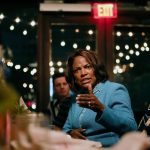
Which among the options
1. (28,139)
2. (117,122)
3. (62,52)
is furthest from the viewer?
(62,52)

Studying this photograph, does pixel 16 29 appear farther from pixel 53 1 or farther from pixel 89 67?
pixel 89 67

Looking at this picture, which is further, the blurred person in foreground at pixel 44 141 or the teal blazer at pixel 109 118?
the teal blazer at pixel 109 118

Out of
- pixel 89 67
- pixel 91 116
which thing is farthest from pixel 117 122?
pixel 89 67

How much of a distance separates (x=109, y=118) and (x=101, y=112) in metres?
0.05

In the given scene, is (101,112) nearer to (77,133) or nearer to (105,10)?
(77,133)

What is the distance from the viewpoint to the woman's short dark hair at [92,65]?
2781mm

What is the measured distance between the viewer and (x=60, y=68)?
6.45m

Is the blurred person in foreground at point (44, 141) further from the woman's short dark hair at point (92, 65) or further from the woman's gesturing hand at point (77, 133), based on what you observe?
the woman's short dark hair at point (92, 65)

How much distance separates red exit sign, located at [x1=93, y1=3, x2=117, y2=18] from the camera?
20.9 feet

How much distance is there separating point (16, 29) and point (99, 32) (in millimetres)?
1112

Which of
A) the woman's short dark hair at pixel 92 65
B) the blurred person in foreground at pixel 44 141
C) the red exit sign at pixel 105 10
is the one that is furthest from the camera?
the red exit sign at pixel 105 10

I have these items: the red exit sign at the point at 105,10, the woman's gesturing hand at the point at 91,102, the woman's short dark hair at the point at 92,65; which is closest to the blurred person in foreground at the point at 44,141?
the woman's gesturing hand at the point at 91,102

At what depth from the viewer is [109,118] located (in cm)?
237

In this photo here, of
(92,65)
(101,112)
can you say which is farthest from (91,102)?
(92,65)
